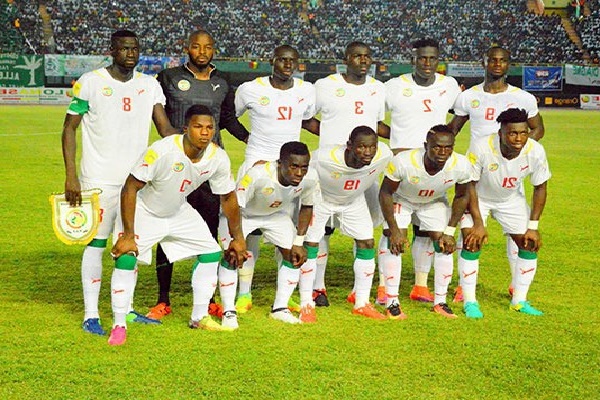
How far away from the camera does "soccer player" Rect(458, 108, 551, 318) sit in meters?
7.56

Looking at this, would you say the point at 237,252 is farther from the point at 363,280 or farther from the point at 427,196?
the point at 427,196

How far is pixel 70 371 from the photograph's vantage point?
5.71 metres

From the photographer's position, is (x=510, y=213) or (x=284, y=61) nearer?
(x=284, y=61)

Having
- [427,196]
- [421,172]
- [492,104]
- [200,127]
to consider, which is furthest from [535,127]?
[200,127]

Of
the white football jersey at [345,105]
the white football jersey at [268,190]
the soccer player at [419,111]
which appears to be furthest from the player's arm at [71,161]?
the soccer player at [419,111]

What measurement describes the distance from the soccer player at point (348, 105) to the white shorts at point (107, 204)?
80.6 inches

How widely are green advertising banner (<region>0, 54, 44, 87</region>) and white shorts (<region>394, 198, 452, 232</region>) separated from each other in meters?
36.6

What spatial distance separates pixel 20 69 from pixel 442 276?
3711 cm

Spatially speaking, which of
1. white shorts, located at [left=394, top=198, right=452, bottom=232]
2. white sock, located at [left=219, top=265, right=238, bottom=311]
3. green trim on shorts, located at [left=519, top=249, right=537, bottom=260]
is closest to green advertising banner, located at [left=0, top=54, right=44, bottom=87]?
white shorts, located at [left=394, top=198, right=452, bottom=232]

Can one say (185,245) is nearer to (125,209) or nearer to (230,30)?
(125,209)

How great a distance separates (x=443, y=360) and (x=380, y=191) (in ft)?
6.14

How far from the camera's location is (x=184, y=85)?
24.0 ft

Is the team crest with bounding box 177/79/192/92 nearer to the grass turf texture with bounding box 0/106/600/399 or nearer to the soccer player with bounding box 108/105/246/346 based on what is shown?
the soccer player with bounding box 108/105/246/346

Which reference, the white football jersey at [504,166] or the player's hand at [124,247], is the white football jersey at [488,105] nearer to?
the white football jersey at [504,166]
